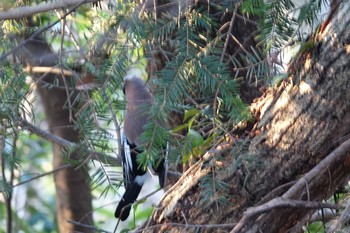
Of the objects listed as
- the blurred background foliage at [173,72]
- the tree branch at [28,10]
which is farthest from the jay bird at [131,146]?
the tree branch at [28,10]

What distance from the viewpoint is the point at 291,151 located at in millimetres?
1731

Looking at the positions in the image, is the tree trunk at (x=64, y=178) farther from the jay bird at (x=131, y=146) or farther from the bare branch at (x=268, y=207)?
the bare branch at (x=268, y=207)

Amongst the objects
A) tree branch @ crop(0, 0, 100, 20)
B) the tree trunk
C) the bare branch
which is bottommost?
the bare branch

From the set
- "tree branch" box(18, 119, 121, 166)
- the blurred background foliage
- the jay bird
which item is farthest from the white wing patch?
the blurred background foliage

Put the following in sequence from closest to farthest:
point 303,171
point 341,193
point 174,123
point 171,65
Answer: point 171,65
point 303,171
point 341,193
point 174,123

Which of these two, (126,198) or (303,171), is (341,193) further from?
(126,198)

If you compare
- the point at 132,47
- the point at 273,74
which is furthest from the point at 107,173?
the point at 273,74

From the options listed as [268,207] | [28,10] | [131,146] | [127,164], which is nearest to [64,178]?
[131,146]

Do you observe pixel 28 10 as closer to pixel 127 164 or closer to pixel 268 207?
pixel 268 207

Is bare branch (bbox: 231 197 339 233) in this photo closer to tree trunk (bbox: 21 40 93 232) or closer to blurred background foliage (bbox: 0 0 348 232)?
blurred background foliage (bbox: 0 0 348 232)

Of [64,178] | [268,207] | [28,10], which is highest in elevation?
[28,10]

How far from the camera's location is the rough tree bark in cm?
165

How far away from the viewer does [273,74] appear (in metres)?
1.77

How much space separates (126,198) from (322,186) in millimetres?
1027
